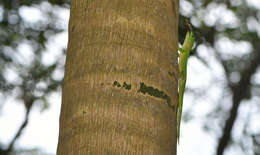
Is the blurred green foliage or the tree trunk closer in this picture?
the tree trunk

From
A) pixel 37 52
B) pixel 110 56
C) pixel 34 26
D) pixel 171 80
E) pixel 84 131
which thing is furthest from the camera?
pixel 37 52

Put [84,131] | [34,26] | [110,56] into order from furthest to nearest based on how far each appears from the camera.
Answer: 1. [34,26]
2. [110,56]
3. [84,131]

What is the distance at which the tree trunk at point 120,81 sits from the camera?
5.56ft

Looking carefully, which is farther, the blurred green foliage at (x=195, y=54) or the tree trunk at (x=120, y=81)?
the blurred green foliage at (x=195, y=54)

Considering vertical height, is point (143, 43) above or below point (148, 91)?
above

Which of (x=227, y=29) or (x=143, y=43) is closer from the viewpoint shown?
(x=143, y=43)

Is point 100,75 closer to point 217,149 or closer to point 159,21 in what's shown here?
point 159,21

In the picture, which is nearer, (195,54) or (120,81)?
(120,81)

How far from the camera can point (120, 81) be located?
1775 mm

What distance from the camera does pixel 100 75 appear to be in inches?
71.2

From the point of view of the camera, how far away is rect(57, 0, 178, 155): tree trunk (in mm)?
1693

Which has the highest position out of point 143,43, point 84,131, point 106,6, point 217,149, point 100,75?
point 106,6

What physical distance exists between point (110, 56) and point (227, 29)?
479 centimetres

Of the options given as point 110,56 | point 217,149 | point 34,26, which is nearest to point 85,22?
point 110,56
